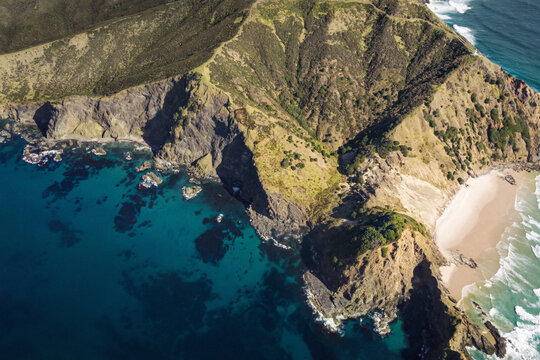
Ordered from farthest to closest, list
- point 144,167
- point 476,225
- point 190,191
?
1. point 144,167
2. point 190,191
3. point 476,225

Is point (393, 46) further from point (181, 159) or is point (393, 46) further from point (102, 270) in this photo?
point (102, 270)

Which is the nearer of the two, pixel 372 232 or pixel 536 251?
pixel 372 232

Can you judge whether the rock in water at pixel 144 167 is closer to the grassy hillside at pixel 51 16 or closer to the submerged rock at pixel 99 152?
the submerged rock at pixel 99 152

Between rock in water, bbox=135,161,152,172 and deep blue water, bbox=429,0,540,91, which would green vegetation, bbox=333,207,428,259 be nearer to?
rock in water, bbox=135,161,152,172

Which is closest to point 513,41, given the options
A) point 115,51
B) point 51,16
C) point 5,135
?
point 115,51

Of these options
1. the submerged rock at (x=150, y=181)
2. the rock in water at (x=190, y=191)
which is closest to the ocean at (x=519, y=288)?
the rock in water at (x=190, y=191)

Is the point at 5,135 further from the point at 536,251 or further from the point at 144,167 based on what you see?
the point at 536,251

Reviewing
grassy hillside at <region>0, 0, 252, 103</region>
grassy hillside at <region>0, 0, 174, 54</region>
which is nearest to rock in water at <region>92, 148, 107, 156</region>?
grassy hillside at <region>0, 0, 252, 103</region>
